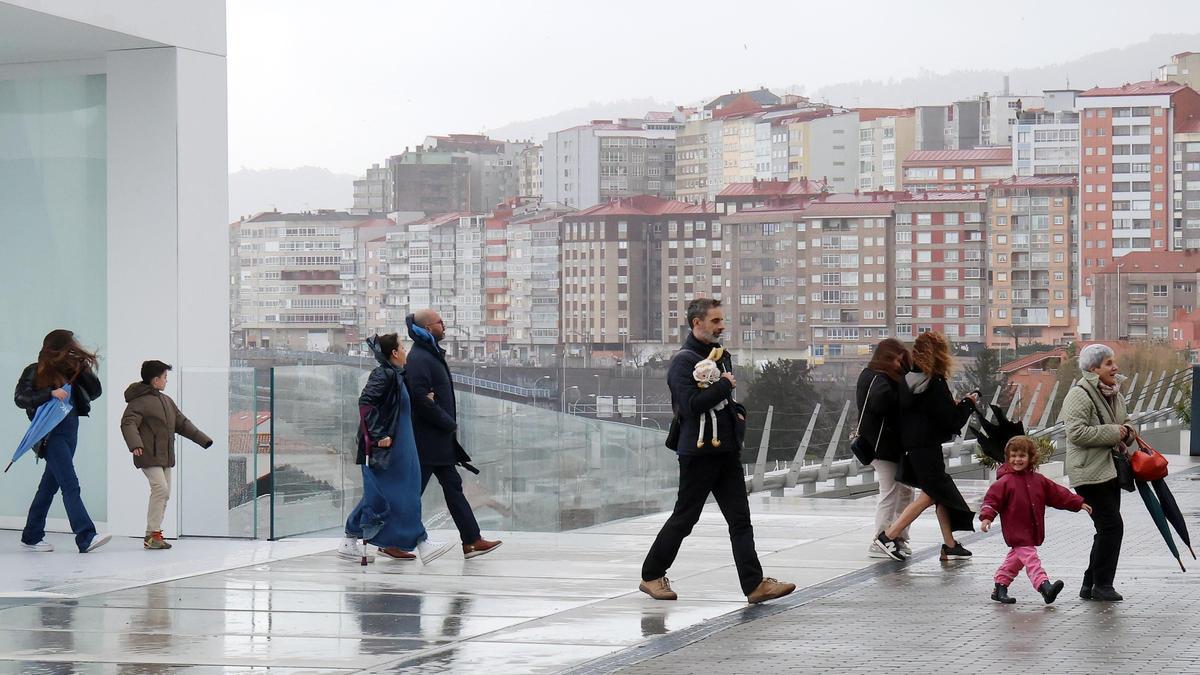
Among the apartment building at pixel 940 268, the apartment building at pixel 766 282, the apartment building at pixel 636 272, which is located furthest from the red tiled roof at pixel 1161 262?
the apartment building at pixel 636 272

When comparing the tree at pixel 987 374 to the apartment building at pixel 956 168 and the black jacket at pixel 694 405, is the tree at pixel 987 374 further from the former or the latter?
the black jacket at pixel 694 405

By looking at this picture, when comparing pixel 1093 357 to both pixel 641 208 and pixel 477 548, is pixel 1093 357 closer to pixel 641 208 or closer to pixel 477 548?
pixel 477 548

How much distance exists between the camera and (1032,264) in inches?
6462

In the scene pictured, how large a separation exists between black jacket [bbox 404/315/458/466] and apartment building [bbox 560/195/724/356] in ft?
527

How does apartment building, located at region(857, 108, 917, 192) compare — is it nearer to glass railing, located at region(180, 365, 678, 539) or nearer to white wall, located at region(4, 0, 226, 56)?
glass railing, located at region(180, 365, 678, 539)

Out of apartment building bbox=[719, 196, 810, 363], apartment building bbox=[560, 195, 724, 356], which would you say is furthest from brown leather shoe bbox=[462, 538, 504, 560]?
apartment building bbox=[560, 195, 724, 356]

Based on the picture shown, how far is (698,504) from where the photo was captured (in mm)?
9086

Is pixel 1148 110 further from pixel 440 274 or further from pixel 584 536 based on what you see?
pixel 584 536

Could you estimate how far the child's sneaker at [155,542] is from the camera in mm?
11578

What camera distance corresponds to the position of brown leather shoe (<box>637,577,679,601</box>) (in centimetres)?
919

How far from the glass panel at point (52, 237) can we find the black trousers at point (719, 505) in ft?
16.9

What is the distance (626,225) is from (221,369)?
543 ft

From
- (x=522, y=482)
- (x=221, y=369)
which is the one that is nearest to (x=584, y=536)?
(x=522, y=482)

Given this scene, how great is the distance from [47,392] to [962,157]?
17983cm
